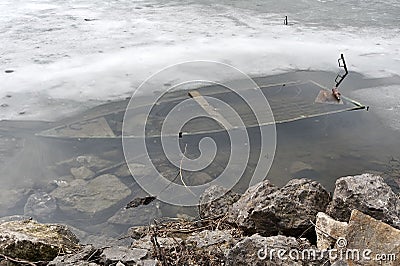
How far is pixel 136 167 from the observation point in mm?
3916

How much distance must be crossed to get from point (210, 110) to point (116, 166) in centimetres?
130

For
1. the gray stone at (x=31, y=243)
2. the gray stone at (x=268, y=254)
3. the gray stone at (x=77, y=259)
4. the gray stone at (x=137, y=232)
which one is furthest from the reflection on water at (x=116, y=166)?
the gray stone at (x=268, y=254)

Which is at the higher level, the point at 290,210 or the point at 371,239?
the point at 371,239

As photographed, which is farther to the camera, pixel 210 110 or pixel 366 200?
pixel 210 110

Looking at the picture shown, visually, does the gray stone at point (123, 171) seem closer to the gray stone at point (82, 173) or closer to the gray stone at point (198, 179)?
the gray stone at point (82, 173)

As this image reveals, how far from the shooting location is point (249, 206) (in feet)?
7.69

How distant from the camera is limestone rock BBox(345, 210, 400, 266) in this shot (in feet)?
5.08

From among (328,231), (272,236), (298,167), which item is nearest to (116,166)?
(298,167)

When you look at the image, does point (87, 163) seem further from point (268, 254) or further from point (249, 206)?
point (268, 254)

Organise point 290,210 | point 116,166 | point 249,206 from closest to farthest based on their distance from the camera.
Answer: point 290,210 < point 249,206 < point 116,166

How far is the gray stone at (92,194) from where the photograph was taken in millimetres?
3471

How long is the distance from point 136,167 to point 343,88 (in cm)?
288

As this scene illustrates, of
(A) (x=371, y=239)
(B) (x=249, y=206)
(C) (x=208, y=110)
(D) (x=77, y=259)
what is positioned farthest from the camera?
(C) (x=208, y=110)

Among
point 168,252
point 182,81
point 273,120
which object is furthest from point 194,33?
point 168,252
